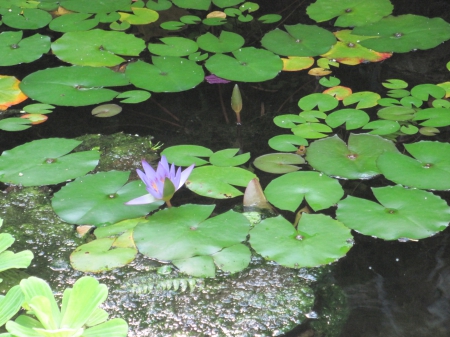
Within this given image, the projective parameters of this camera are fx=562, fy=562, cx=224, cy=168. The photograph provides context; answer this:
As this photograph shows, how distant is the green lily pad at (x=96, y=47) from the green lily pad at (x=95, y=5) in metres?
0.29

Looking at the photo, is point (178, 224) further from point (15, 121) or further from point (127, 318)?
point (15, 121)

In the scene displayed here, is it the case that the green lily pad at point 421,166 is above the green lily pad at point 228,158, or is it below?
above

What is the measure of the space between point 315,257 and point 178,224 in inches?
15.8

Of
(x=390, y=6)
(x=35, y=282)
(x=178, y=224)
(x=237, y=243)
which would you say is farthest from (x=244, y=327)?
(x=390, y=6)

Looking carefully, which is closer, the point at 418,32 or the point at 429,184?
the point at 429,184

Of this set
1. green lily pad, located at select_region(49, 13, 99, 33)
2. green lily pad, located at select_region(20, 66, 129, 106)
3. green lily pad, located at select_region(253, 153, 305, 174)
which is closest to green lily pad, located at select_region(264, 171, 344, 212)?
green lily pad, located at select_region(253, 153, 305, 174)

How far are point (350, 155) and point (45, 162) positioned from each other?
3.41 feet

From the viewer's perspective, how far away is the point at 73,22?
2850 mm

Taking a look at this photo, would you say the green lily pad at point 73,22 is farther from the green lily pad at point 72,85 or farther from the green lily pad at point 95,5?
the green lily pad at point 72,85

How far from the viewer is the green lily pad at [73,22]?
9.16 feet

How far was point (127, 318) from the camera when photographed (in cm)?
139

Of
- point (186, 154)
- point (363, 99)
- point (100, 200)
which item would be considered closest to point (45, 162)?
point (100, 200)

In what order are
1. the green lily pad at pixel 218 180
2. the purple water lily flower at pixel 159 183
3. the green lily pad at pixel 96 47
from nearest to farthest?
1. the purple water lily flower at pixel 159 183
2. the green lily pad at pixel 218 180
3. the green lily pad at pixel 96 47

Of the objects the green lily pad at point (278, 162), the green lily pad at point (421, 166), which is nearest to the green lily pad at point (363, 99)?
the green lily pad at point (421, 166)
